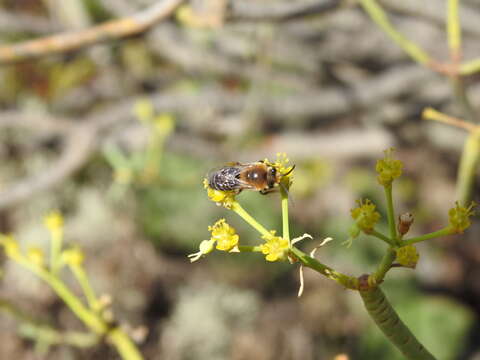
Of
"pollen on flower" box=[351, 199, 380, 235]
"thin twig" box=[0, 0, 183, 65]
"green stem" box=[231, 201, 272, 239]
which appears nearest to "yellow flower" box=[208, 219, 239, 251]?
"green stem" box=[231, 201, 272, 239]

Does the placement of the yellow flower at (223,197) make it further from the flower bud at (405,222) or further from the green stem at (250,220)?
the flower bud at (405,222)

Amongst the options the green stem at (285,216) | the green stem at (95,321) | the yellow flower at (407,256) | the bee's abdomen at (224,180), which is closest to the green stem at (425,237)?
the yellow flower at (407,256)

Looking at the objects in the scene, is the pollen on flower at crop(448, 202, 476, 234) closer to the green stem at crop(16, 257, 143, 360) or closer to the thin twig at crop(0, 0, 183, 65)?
the green stem at crop(16, 257, 143, 360)

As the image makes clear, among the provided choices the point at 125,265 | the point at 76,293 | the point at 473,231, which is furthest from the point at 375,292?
the point at 473,231

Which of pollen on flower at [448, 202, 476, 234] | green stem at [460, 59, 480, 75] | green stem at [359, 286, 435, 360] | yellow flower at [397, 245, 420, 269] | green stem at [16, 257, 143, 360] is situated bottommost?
green stem at [16, 257, 143, 360]

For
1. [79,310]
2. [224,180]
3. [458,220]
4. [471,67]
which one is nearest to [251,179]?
[224,180]

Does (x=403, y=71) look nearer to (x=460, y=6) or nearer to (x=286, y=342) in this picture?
(x=460, y=6)
